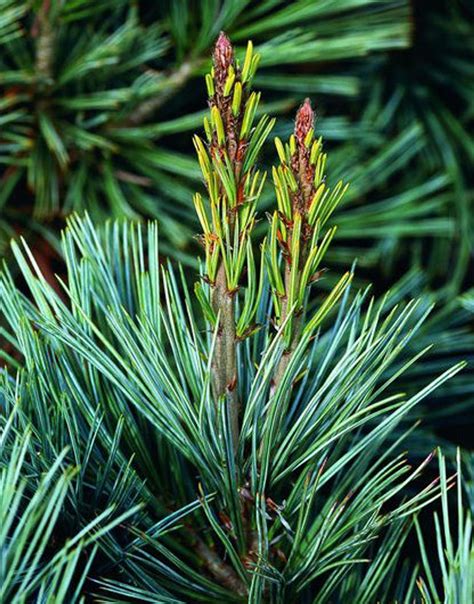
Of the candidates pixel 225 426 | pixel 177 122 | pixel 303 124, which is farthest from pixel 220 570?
pixel 177 122

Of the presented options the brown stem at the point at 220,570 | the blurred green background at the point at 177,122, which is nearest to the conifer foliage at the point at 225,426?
the brown stem at the point at 220,570

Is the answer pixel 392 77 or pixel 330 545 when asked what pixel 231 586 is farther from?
pixel 392 77

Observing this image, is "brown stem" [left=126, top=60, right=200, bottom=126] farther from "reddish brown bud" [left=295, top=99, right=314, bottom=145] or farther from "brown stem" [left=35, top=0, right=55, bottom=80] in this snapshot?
"reddish brown bud" [left=295, top=99, right=314, bottom=145]

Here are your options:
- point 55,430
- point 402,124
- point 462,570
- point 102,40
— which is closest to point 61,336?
point 55,430

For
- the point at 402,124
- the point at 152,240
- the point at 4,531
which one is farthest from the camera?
the point at 402,124

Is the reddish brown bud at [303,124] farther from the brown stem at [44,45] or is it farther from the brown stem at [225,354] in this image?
the brown stem at [44,45]

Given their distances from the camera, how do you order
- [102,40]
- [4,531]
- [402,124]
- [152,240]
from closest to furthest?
[4,531], [152,240], [102,40], [402,124]

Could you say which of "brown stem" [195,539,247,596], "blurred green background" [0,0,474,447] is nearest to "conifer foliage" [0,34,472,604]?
"brown stem" [195,539,247,596]
